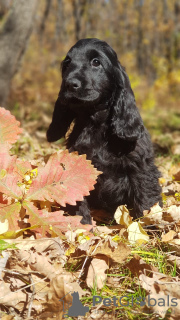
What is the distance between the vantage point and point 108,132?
2.47 m

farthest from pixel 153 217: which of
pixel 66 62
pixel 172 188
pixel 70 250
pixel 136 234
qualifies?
pixel 66 62

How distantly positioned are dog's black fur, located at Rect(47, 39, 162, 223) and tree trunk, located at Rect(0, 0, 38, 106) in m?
3.44

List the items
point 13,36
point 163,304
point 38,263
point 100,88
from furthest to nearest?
1. point 13,36
2. point 100,88
3. point 38,263
4. point 163,304

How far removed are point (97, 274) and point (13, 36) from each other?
4925 millimetres

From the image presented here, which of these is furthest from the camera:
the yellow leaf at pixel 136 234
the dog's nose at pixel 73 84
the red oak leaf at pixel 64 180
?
the dog's nose at pixel 73 84

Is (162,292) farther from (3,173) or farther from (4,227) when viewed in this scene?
(3,173)

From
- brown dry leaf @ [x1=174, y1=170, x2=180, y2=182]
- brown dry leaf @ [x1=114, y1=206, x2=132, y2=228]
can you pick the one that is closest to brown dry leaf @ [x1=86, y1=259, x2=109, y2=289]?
brown dry leaf @ [x1=114, y1=206, x2=132, y2=228]

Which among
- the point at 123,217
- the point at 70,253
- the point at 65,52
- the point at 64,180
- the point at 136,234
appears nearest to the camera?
the point at 70,253

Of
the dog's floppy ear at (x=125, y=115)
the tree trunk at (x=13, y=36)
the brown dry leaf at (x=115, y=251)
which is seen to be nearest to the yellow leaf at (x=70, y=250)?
Result: the brown dry leaf at (x=115, y=251)

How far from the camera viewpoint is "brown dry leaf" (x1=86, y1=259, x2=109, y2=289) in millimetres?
1679

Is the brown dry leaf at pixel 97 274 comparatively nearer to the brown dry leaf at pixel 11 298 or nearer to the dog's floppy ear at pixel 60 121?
the brown dry leaf at pixel 11 298

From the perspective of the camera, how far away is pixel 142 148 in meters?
2.47

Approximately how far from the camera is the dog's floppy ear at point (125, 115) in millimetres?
2387

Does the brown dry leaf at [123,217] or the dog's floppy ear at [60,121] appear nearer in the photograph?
the brown dry leaf at [123,217]
